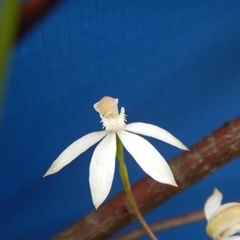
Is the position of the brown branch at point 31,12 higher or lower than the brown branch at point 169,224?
higher

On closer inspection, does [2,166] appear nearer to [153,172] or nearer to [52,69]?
[52,69]

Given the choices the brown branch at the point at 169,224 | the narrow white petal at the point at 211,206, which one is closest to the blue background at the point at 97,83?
the brown branch at the point at 169,224

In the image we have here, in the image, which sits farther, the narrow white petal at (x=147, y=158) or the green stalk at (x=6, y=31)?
the narrow white petal at (x=147, y=158)

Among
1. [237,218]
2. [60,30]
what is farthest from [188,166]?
[60,30]

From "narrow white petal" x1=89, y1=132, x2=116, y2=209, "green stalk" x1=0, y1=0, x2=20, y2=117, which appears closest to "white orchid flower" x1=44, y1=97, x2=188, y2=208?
"narrow white petal" x1=89, y1=132, x2=116, y2=209

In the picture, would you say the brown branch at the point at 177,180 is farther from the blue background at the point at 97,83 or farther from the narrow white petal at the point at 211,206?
the blue background at the point at 97,83

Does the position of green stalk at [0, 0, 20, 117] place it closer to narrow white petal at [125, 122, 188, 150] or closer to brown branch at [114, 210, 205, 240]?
narrow white petal at [125, 122, 188, 150]

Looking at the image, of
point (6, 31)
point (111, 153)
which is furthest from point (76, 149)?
point (6, 31)
